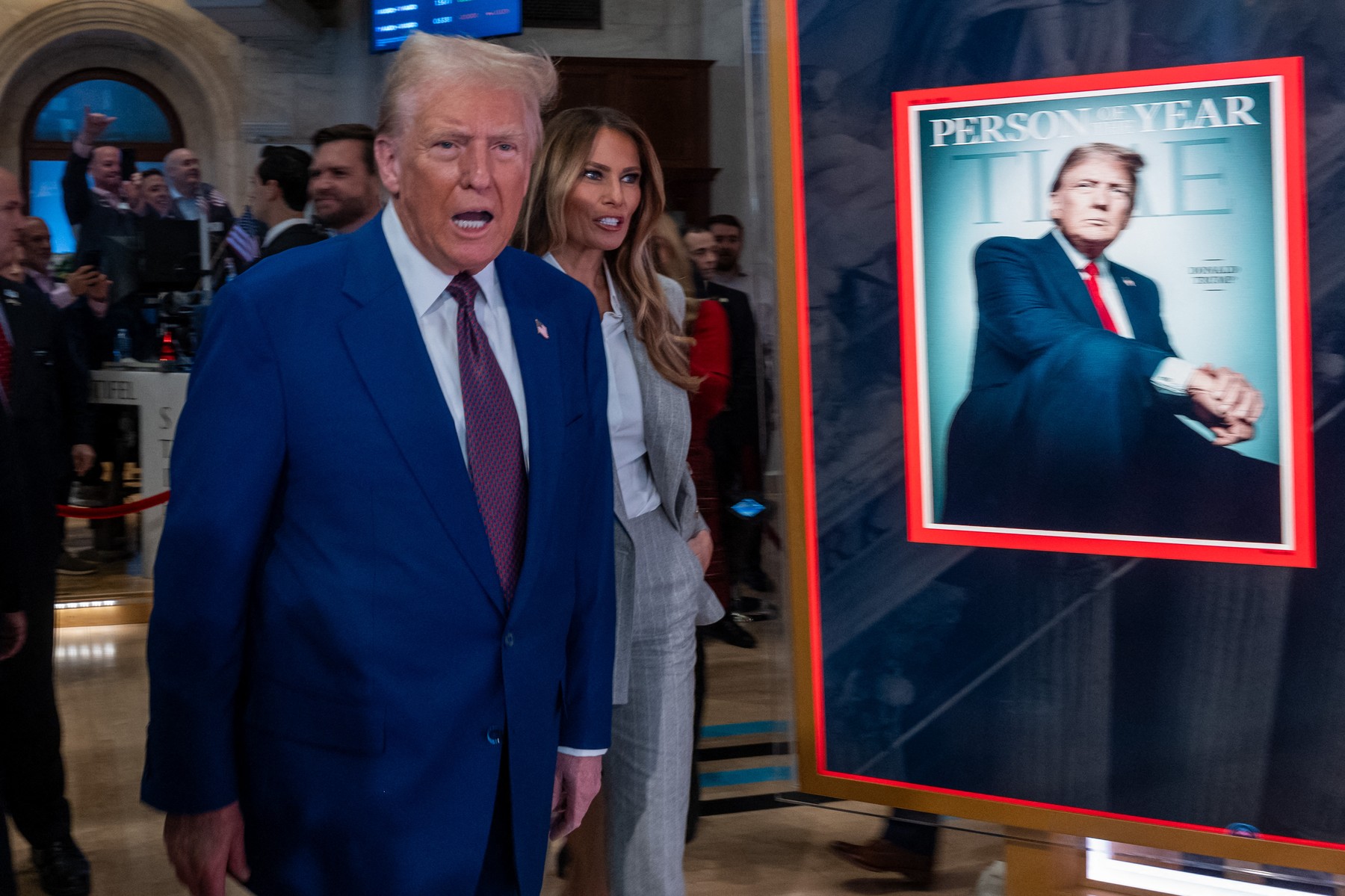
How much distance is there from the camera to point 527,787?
64.2 inches

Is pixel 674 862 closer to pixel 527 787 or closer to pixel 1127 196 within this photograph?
pixel 527 787

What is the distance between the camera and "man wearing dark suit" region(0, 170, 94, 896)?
3191 millimetres

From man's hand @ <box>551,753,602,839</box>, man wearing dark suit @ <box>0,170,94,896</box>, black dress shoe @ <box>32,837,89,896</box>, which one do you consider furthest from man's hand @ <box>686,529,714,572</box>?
black dress shoe @ <box>32,837,89,896</box>

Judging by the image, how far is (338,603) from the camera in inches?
58.6

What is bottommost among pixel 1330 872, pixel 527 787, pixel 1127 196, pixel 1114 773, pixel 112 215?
pixel 1330 872

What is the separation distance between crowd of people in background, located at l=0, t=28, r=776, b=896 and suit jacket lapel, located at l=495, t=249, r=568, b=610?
39 mm

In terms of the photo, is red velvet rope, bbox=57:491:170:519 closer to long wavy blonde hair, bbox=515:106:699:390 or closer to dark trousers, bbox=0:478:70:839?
dark trousers, bbox=0:478:70:839

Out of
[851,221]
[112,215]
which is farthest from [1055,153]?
[112,215]

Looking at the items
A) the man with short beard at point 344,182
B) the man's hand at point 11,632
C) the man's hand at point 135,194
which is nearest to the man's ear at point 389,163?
the man's hand at point 11,632

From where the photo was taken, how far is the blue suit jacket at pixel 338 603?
4.78ft

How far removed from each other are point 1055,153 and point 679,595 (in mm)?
1006

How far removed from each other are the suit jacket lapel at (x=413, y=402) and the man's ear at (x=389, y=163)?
13cm

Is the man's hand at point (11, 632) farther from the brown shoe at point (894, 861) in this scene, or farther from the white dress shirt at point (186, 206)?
the white dress shirt at point (186, 206)

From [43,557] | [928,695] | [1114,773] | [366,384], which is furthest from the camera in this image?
[43,557]
